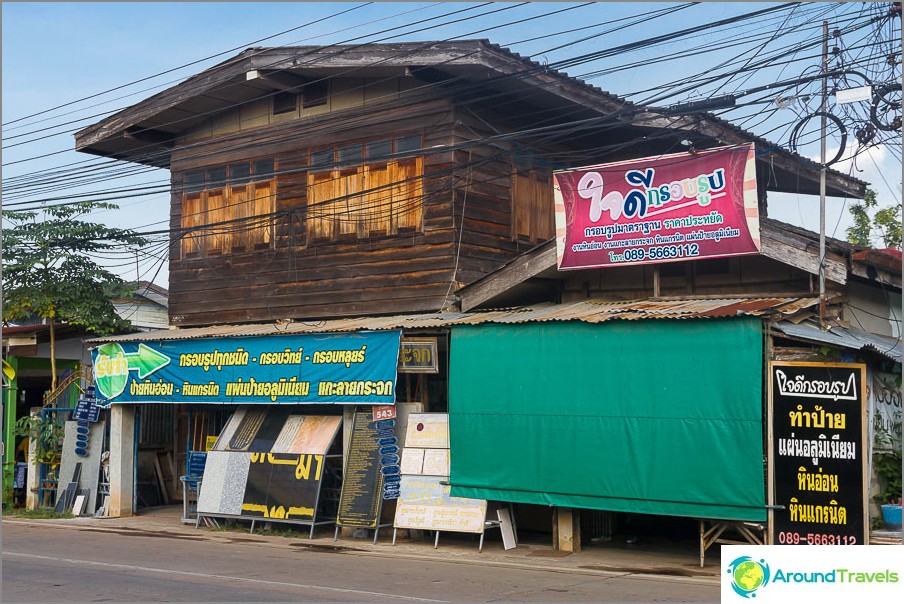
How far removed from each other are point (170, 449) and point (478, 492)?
34.3 feet

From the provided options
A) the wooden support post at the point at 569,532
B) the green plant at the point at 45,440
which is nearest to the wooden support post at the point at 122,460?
the green plant at the point at 45,440

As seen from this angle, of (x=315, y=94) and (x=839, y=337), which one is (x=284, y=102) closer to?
(x=315, y=94)

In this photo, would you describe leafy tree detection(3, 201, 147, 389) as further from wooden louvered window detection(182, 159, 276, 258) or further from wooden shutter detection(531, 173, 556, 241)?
wooden shutter detection(531, 173, 556, 241)

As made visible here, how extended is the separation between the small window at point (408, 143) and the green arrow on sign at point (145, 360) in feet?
20.0

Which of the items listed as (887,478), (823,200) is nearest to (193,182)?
(823,200)

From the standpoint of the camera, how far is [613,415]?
46.6 ft

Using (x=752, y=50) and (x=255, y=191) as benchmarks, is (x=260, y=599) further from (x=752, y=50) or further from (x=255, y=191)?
(x=255, y=191)

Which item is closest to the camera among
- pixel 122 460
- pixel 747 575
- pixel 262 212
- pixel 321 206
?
pixel 747 575

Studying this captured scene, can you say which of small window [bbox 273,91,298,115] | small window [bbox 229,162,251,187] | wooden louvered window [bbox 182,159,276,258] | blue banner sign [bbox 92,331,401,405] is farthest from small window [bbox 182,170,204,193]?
blue banner sign [bbox 92,331,401,405]

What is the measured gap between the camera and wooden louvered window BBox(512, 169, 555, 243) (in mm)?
19203

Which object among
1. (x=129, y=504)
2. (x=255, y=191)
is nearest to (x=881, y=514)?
(x=255, y=191)

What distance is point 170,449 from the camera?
918 inches

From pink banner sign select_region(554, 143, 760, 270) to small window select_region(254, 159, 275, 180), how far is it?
7.10 m

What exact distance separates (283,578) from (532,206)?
374 inches
